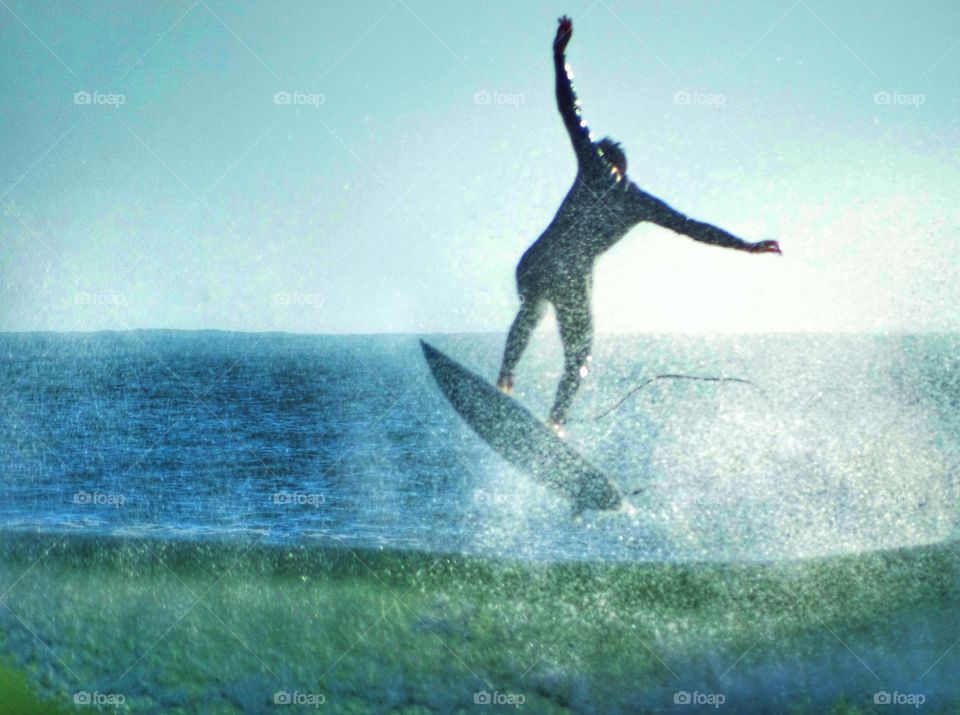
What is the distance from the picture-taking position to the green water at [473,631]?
5.70 meters

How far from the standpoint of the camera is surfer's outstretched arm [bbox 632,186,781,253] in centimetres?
666

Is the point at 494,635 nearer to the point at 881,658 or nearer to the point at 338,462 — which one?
the point at 881,658

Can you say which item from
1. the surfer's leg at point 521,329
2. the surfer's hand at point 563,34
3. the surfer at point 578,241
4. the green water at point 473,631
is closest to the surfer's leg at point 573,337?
the surfer at point 578,241

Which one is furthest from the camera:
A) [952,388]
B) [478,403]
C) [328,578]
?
[952,388]

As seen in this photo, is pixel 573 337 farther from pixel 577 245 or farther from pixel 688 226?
pixel 688 226

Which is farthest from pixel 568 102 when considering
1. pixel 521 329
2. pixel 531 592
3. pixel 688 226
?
pixel 531 592

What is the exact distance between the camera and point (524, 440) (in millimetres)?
7734

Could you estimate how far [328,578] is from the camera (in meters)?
7.04

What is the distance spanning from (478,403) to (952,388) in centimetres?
2677

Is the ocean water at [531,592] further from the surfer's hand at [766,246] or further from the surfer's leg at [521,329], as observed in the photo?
the surfer's hand at [766,246]

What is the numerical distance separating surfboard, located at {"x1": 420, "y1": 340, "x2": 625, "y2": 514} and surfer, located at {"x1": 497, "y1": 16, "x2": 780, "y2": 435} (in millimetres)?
278

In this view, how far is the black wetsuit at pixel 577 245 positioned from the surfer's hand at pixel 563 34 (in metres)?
0.53

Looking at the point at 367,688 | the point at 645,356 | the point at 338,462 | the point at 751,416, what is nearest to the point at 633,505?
the point at 367,688

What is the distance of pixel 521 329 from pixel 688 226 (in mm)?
1457
